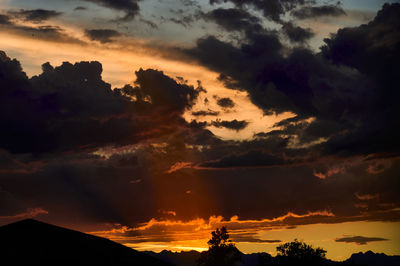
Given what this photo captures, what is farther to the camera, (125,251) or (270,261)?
(270,261)

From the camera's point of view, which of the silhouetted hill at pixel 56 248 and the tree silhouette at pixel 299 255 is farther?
the tree silhouette at pixel 299 255

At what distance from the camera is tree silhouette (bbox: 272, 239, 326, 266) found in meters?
93.5

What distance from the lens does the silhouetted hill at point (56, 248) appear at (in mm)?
57781

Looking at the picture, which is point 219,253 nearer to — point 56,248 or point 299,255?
point 299,255

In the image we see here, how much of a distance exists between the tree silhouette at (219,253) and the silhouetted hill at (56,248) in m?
42.7

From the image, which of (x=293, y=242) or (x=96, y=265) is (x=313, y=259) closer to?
(x=293, y=242)

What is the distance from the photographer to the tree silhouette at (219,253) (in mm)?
112306

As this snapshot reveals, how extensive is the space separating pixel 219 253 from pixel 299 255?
23.5 meters

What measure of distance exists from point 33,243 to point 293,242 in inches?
1962

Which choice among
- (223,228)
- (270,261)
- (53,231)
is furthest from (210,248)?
(53,231)

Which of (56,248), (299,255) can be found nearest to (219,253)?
(299,255)

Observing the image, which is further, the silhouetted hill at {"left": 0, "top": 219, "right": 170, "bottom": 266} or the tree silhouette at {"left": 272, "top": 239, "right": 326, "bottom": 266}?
the tree silhouette at {"left": 272, "top": 239, "right": 326, "bottom": 266}

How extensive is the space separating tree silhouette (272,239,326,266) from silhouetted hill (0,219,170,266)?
29900 mm

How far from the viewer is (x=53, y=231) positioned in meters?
65.8
